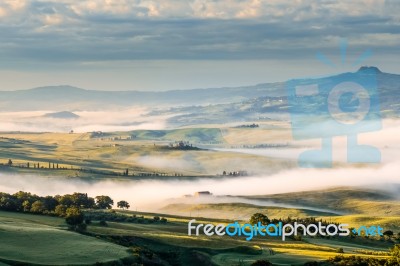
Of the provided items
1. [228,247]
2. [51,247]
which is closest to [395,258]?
[228,247]

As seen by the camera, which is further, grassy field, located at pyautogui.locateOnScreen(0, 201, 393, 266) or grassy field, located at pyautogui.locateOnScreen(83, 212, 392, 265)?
grassy field, located at pyautogui.locateOnScreen(83, 212, 392, 265)

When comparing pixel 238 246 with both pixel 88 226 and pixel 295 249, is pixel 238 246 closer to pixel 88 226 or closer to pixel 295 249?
pixel 295 249

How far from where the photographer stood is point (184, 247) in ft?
492

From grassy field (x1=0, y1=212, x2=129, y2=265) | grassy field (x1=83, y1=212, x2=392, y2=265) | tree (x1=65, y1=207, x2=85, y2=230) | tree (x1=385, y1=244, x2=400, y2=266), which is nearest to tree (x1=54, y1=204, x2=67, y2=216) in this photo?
grassy field (x1=83, y1=212, x2=392, y2=265)

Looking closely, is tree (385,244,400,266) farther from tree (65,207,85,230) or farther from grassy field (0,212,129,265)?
tree (65,207,85,230)

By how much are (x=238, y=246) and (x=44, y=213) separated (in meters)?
56.4

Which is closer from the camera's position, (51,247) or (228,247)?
(51,247)

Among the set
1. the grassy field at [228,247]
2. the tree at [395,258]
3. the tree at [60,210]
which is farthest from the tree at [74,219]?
the tree at [395,258]

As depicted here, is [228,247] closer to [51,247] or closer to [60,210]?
[51,247]

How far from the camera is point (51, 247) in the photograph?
130 meters

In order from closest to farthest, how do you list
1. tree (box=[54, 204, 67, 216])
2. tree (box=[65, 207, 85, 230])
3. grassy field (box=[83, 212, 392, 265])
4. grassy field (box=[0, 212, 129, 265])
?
grassy field (box=[0, 212, 129, 265])
grassy field (box=[83, 212, 392, 265])
tree (box=[65, 207, 85, 230])
tree (box=[54, 204, 67, 216])

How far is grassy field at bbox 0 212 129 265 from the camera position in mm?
120062

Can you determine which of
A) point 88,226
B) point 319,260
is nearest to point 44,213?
point 88,226

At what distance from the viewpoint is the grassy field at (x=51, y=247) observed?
120062mm
